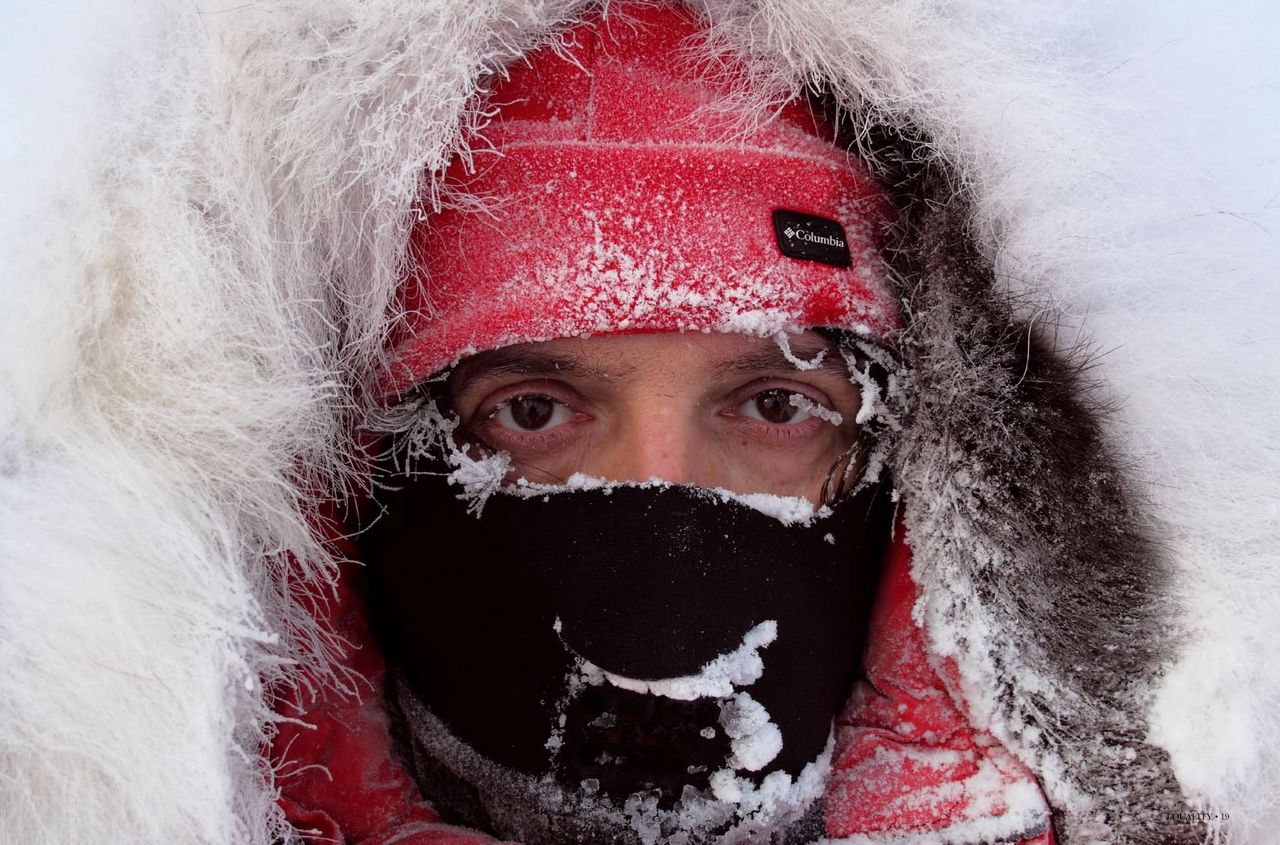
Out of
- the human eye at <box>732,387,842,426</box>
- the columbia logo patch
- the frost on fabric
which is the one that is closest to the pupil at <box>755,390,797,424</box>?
the human eye at <box>732,387,842,426</box>

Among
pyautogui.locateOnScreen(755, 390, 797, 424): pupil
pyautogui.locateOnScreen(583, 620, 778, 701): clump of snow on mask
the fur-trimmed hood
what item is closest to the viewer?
the fur-trimmed hood

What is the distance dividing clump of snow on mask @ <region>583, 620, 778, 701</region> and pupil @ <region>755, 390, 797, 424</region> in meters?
0.33

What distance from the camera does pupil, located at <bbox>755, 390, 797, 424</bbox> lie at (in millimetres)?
1380

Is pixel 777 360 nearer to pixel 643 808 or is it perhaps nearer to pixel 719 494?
pixel 719 494

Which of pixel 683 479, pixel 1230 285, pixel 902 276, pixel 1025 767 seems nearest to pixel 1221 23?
pixel 1230 285

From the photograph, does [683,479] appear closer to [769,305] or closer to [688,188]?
[769,305]

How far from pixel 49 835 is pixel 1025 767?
1.17 m

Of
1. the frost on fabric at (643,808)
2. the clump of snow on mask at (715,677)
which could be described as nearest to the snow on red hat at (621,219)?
the clump of snow on mask at (715,677)

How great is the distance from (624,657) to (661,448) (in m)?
0.30

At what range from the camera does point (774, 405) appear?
1381mm

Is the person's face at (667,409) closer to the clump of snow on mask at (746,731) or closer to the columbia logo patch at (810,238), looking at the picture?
the columbia logo patch at (810,238)

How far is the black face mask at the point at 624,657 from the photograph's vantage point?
46.1 inches

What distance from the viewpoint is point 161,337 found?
3.14 ft

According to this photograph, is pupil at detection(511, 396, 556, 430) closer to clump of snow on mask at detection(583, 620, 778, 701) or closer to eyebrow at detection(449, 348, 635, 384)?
eyebrow at detection(449, 348, 635, 384)
